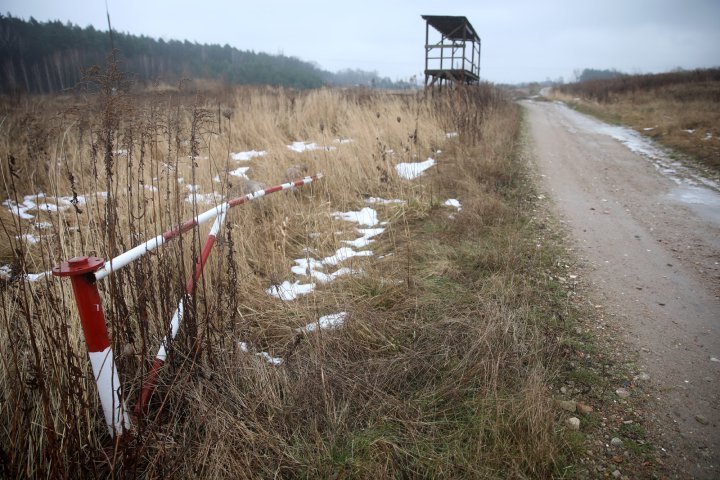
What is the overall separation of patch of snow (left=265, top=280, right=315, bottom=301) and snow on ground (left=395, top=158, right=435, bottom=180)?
3.14 m

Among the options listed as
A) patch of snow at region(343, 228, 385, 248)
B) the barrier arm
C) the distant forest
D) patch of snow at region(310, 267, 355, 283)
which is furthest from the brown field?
the distant forest

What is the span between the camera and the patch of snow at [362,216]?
470 cm

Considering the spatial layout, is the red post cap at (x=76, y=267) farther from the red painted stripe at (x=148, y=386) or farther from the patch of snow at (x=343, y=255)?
the patch of snow at (x=343, y=255)

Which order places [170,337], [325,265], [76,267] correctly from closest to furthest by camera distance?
[76,267] → [170,337] → [325,265]

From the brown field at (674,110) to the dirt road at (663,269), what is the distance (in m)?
1.56

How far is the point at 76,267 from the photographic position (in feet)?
4.21

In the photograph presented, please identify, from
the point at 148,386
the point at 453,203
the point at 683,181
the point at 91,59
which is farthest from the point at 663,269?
the point at 91,59

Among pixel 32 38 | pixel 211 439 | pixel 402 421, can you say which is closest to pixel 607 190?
pixel 402 421

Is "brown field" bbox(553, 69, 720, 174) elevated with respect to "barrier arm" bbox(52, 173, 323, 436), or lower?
elevated

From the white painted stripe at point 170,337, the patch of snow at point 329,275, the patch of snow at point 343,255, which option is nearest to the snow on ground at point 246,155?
the patch of snow at point 343,255

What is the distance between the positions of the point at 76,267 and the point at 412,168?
551 cm

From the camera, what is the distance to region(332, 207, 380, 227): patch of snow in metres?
4.70

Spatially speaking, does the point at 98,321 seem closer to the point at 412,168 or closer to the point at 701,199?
the point at 412,168

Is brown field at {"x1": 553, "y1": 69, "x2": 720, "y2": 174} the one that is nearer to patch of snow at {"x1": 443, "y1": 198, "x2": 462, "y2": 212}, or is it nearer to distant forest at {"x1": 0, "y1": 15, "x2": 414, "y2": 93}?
patch of snow at {"x1": 443, "y1": 198, "x2": 462, "y2": 212}
